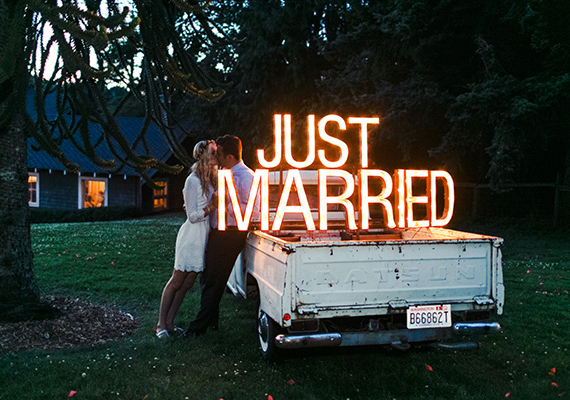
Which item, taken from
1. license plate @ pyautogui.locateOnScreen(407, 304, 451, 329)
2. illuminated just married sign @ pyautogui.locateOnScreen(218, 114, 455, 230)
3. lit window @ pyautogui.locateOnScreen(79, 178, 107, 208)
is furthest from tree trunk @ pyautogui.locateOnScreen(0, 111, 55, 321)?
lit window @ pyautogui.locateOnScreen(79, 178, 107, 208)

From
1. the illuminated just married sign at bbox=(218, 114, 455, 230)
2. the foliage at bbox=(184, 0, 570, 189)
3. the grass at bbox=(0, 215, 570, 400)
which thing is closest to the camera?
the grass at bbox=(0, 215, 570, 400)

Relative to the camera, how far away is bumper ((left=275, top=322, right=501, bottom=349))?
461cm

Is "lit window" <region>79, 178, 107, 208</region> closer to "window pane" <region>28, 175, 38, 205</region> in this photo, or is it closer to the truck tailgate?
"window pane" <region>28, 175, 38, 205</region>

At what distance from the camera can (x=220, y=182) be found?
5805 millimetres

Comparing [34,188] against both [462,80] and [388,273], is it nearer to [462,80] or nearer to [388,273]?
[462,80]

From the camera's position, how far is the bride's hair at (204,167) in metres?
6.16

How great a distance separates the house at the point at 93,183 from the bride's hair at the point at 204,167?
904 inches

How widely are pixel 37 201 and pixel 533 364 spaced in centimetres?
3060

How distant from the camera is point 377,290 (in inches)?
193

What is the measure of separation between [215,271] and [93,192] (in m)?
26.7

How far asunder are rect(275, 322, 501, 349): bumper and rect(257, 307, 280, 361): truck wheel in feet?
1.63

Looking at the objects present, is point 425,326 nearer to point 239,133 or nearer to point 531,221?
point 531,221

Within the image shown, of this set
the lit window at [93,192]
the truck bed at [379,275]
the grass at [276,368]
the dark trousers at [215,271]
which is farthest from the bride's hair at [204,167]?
the lit window at [93,192]

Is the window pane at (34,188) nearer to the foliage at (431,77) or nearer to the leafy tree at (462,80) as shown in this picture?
the foliage at (431,77)
